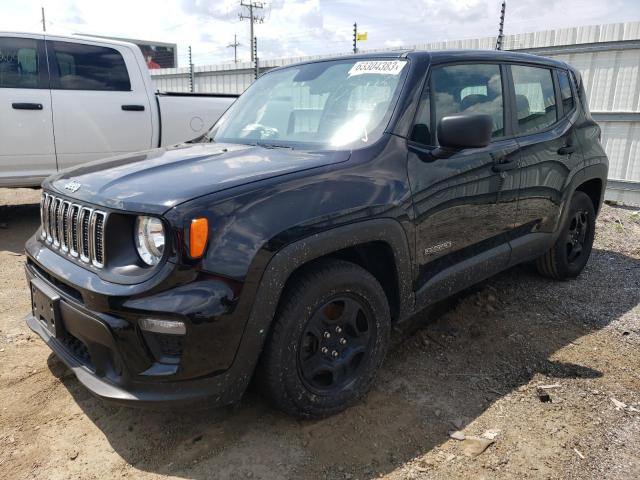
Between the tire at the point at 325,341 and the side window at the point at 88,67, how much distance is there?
487cm

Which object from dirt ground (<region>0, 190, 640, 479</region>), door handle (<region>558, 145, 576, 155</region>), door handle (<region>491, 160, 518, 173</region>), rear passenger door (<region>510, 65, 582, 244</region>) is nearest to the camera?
dirt ground (<region>0, 190, 640, 479</region>)

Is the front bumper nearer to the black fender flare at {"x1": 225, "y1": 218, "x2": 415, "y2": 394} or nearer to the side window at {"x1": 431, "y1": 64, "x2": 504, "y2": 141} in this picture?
the black fender flare at {"x1": 225, "y1": 218, "x2": 415, "y2": 394}

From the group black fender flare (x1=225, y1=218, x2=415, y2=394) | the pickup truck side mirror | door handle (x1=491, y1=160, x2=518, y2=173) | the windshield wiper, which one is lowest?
black fender flare (x1=225, y1=218, x2=415, y2=394)

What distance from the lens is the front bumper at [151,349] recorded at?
213cm

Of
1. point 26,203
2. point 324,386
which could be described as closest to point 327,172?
point 324,386

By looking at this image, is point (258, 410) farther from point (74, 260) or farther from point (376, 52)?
point (376, 52)

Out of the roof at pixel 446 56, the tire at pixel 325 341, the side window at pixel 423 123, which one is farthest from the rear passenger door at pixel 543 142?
the tire at pixel 325 341

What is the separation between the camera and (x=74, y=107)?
6.01 meters

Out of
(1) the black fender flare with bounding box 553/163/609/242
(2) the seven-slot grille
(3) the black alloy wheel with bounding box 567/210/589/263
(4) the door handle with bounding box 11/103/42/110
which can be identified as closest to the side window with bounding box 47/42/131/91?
(4) the door handle with bounding box 11/103/42/110

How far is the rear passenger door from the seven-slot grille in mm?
2761

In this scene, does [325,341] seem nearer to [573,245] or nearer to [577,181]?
[577,181]

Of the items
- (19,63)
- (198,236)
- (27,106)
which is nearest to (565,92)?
(198,236)

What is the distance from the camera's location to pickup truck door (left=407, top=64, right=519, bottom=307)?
9.81ft

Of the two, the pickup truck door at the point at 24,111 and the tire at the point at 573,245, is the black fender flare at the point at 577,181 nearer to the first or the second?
the tire at the point at 573,245
